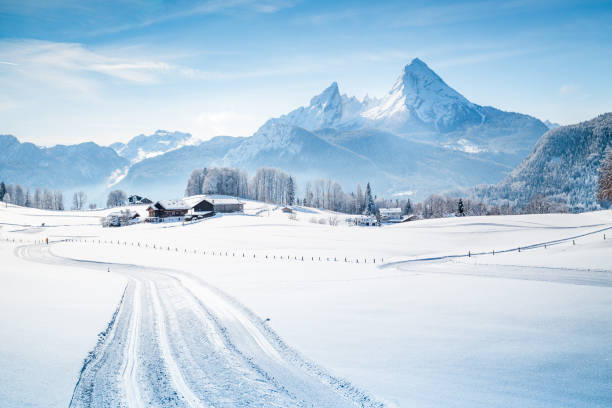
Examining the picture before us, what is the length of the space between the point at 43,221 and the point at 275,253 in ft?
325

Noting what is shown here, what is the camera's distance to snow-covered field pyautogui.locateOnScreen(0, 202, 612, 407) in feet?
33.2

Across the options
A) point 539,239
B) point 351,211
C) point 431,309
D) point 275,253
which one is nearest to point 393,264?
point 275,253

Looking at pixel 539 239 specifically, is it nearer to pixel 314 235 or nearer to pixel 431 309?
pixel 314 235

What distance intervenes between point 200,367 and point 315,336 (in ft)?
17.1

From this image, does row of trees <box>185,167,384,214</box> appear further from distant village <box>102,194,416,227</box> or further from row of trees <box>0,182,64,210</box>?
row of trees <box>0,182,64,210</box>

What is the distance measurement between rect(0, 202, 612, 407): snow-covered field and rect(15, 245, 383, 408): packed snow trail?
6cm

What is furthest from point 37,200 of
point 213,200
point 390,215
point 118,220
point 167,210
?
point 390,215

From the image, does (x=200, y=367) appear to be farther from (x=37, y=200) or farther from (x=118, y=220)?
(x=37, y=200)

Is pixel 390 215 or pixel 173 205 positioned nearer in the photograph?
pixel 173 205

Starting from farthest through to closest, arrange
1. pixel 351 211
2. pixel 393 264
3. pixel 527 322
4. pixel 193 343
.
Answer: pixel 351 211, pixel 393 264, pixel 527 322, pixel 193 343

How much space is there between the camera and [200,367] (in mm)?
11969

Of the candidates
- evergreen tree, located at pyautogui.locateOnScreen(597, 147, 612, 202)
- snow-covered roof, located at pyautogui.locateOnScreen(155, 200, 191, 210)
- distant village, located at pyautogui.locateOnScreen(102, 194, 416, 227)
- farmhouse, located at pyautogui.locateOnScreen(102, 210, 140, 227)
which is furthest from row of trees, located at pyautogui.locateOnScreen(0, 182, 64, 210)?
evergreen tree, located at pyautogui.locateOnScreen(597, 147, 612, 202)

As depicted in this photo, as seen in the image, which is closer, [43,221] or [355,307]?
[355,307]

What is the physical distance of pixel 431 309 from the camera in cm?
1886
